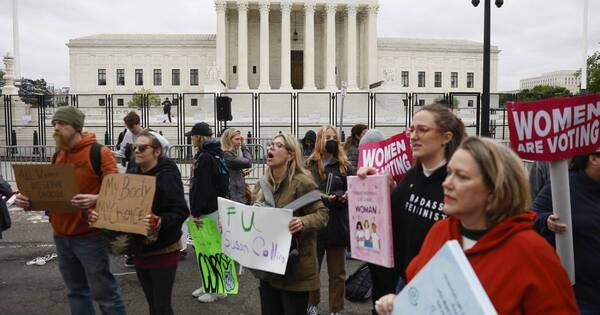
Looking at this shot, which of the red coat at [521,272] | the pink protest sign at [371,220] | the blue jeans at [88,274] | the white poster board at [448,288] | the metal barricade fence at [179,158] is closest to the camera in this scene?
the white poster board at [448,288]

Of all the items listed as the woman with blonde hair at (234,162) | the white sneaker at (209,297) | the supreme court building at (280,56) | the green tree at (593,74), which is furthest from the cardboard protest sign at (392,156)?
the supreme court building at (280,56)

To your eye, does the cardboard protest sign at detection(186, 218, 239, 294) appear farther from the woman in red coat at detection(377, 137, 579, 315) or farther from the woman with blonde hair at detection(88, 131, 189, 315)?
the woman in red coat at detection(377, 137, 579, 315)

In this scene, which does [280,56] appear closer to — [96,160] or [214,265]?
[214,265]

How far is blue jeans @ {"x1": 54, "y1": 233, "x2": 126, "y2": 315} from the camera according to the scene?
4469 mm

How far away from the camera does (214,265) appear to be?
5.59m

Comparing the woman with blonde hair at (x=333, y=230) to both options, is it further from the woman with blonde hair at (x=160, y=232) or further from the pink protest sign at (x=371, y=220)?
the woman with blonde hair at (x=160, y=232)

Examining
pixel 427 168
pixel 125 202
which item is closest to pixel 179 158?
pixel 125 202

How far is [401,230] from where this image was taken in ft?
11.6

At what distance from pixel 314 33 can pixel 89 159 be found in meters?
64.0

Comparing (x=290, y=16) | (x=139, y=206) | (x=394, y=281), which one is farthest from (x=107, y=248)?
(x=290, y=16)

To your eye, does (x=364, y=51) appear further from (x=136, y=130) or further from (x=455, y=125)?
(x=455, y=125)

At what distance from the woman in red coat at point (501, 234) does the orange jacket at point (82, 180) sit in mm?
3121

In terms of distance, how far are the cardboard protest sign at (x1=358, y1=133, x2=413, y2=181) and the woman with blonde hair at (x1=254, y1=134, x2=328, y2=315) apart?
2.19 ft

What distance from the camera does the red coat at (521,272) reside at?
1.97 metres
